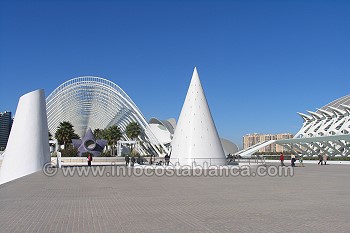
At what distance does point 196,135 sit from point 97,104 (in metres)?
59.4

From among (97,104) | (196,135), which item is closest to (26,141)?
(196,135)

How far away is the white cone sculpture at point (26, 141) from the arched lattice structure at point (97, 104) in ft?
147

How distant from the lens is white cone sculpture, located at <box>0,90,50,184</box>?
846 inches

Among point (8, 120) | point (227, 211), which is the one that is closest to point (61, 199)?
point (227, 211)

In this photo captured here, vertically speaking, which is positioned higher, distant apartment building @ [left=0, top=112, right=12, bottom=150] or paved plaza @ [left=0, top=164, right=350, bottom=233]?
distant apartment building @ [left=0, top=112, right=12, bottom=150]

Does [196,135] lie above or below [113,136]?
below

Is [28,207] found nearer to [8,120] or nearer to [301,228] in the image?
[301,228]

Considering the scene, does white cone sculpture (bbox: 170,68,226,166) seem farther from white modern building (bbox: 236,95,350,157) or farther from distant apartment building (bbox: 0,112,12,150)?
→ distant apartment building (bbox: 0,112,12,150)

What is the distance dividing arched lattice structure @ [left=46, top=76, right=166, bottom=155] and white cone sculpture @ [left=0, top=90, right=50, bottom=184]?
44745 millimetres

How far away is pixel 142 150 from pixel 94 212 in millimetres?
66180

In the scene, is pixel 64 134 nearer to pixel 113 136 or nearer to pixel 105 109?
pixel 113 136

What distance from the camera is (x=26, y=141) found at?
855 inches

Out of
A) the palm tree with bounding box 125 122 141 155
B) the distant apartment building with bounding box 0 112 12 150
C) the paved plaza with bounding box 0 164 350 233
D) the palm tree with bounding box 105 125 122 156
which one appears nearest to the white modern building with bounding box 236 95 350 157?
the palm tree with bounding box 125 122 141 155

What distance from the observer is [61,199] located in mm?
10383
